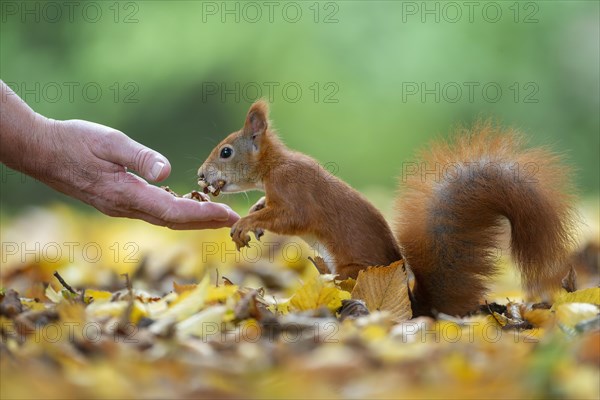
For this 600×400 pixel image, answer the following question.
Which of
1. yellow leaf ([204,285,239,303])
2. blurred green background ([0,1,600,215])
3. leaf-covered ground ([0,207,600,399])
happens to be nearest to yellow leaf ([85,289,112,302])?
leaf-covered ground ([0,207,600,399])

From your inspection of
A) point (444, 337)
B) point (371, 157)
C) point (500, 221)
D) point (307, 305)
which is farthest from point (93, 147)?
point (371, 157)

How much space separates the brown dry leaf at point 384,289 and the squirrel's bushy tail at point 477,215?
23cm

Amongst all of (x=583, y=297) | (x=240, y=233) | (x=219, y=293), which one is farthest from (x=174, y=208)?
(x=583, y=297)

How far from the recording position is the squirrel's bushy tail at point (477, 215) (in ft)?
5.29

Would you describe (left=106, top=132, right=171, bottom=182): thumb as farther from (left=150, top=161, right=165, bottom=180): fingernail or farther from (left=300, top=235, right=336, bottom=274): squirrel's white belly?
(left=300, top=235, right=336, bottom=274): squirrel's white belly

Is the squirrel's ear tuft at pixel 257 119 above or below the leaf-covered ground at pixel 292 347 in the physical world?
above

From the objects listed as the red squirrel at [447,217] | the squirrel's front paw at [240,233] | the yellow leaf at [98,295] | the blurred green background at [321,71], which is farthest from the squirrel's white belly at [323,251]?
the blurred green background at [321,71]

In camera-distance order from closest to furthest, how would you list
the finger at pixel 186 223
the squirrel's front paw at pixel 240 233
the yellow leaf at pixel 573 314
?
the yellow leaf at pixel 573 314 → the squirrel's front paw at pixel 240 233 → the finger at pixel 186 223

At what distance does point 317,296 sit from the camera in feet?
4.69

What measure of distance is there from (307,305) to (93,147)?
0.81 meters

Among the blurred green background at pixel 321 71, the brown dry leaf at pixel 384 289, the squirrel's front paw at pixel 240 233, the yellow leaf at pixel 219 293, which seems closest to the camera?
the yellow leaf at pixel 219 293

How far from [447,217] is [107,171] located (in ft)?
2.66

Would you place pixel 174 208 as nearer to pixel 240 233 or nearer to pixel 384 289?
pixel 240 233

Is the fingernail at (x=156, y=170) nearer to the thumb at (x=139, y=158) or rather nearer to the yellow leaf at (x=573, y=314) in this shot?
the thumb at (x=139, y=158)
